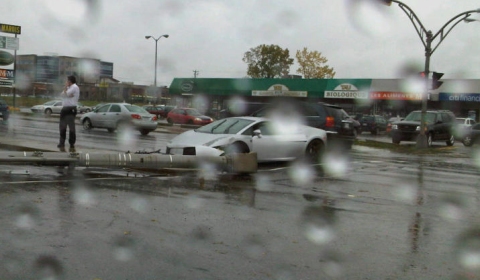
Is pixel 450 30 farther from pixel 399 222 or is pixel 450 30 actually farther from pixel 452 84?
pixel 452 84

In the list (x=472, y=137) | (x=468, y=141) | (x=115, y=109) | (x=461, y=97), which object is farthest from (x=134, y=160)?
(x=461, y=97)

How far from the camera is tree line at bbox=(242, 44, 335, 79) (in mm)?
63719

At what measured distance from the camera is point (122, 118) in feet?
79.3

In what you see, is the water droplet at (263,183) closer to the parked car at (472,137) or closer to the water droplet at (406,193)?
the water droplet at (406,193)

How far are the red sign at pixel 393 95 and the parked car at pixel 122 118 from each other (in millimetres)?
25614

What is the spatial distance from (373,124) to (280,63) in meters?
27.8

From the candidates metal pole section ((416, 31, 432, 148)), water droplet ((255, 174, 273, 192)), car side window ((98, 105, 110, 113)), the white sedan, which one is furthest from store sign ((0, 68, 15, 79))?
water droplet ((255, 174, 273, 192))

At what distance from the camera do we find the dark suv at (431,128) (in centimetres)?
2434

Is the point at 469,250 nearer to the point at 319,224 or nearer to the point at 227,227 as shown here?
the point at 319,224

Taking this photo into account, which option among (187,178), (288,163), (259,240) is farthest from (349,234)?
(288,163)

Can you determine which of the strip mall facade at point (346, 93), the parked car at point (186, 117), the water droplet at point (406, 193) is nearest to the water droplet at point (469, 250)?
the water droplet at point (406, 193)

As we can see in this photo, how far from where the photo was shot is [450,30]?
22547mm

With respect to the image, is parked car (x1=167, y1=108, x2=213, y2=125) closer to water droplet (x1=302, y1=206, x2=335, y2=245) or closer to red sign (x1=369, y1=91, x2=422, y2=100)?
red sign (x1=369, y1=91, x2=422, y2=100)

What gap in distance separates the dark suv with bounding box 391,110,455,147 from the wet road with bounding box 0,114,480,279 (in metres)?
14.5
